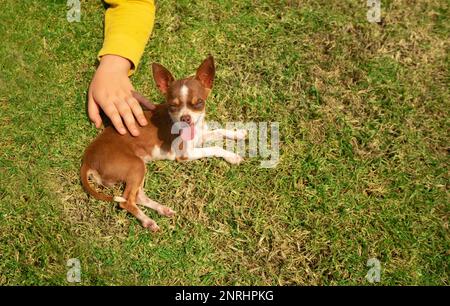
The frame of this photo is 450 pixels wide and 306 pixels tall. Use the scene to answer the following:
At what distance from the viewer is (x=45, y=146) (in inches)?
160

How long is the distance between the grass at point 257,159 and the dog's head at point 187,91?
71 cm

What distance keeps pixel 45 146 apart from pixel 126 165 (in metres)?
1.12

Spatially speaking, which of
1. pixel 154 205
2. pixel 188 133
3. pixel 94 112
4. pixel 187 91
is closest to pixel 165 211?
pixel 154 205

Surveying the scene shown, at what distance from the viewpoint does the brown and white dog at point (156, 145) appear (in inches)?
132

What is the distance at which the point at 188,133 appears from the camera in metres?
3.66

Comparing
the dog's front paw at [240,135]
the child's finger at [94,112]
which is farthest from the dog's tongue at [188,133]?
the child's finger at [94,112]

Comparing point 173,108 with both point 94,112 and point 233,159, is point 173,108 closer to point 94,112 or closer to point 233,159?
point 233,159

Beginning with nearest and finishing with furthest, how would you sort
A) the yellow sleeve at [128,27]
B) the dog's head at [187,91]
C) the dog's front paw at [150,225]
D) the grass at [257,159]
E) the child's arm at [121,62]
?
the dog's head at [187,91], the grass at [257,159], the dog's front paw at [150,225], the child's arm at [121,62], the yellow sleeve at [128,27]

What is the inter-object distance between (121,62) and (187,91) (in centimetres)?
110

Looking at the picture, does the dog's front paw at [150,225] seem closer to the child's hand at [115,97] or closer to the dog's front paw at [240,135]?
the child's hand at [115,97]

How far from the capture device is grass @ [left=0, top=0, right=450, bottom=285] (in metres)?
3.45

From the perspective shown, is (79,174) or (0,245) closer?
(0,245)

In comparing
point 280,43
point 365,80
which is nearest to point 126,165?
point 280,43
